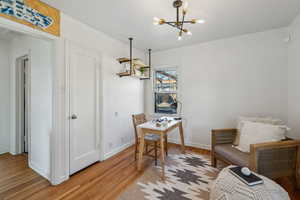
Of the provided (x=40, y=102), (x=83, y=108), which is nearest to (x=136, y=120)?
(x=83, y=108)

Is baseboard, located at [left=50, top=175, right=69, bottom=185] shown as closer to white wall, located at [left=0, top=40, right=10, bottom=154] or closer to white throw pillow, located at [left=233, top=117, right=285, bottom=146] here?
white wall, located at [left=0, top=40, right=10, bottom=154]

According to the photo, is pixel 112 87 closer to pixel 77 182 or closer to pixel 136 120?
pixel 136 120

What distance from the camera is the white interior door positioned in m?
2.09

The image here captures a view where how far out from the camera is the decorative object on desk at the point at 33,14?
1.46m

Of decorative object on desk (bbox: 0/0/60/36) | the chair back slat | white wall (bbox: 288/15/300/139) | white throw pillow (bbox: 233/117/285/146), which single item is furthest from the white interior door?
white wall (bbox: 288/15/300/139)

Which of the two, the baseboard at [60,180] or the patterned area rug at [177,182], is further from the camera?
the baseboard at [60,180]

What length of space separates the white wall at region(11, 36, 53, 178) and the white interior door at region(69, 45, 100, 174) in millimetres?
303

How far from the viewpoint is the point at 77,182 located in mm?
1934

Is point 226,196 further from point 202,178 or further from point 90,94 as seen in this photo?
point 90,94

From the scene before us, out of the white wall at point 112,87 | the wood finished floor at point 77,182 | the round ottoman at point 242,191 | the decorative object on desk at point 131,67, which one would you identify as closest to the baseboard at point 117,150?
the white wall at point 112,87

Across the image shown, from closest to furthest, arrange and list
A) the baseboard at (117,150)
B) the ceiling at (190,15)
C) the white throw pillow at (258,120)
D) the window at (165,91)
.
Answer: the ceiling at (190,15) → the white throw pillow at (258,120) → the baseboard at (117,150) → the window at (165,91)

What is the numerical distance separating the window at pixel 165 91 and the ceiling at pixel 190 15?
1128 mm

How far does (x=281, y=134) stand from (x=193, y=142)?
1749mm

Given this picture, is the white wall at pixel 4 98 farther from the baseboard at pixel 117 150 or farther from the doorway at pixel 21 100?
the baseboard at pixel 117 150
